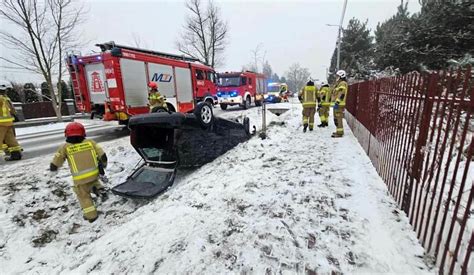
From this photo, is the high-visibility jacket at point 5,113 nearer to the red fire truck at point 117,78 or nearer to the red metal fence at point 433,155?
the red fire truck at point 117,78

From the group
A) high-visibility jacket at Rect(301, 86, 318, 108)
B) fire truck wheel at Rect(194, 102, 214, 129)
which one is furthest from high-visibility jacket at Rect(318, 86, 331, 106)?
fire truck wheel at Rect(194, 102, 214, 129)

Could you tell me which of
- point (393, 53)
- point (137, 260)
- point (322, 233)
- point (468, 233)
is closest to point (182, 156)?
point (137, 260)

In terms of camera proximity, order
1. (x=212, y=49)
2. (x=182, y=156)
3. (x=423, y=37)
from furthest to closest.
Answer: (x=212, y=49) < (x=423, y=37) < (x=182, y=156)

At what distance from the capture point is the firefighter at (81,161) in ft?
12.8

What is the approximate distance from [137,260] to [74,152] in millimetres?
2235

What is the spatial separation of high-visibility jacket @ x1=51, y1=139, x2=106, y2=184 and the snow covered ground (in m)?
0.76

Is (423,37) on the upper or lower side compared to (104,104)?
upper

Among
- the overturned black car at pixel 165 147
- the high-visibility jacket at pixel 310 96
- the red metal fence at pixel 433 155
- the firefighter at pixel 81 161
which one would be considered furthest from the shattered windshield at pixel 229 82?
the firefighter at pixel 81 161

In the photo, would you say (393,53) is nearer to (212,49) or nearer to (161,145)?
(161,145)

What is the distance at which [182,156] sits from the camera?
211 inches

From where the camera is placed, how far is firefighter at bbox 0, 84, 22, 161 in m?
6.08

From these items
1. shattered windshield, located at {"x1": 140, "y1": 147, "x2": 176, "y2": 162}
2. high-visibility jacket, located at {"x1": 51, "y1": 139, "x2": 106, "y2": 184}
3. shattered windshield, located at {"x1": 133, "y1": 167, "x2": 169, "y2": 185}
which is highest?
high-visibility jacket, located at {"x1": 51, "y1": 139, "x2": 106, "y2": 184}

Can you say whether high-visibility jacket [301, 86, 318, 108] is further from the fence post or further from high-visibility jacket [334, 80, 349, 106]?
the fence post

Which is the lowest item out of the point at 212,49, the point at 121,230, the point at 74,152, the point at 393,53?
the point at 121,230
